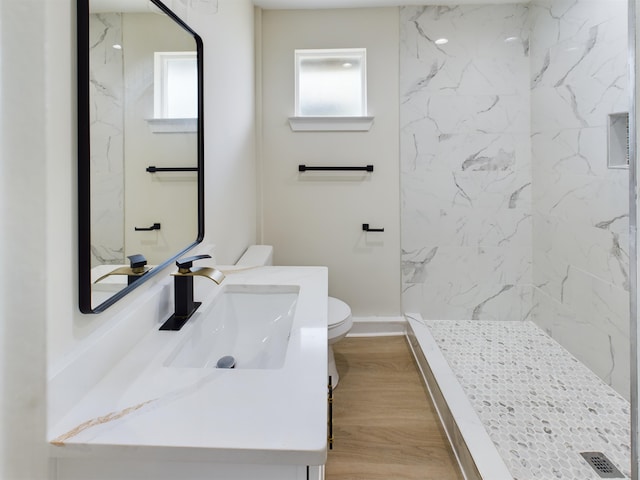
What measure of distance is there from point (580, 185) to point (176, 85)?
2.28 m

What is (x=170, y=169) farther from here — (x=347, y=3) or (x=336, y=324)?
(x=347, y=3)

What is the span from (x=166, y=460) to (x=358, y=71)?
9.29 feet

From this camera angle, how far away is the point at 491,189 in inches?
113

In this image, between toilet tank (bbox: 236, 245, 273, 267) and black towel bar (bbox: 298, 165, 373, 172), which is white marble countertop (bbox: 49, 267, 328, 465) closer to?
toilet tank (bbox: 236, 245, 273, 267)

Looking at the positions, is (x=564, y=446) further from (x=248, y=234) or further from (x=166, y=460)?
(x=248, y=234)

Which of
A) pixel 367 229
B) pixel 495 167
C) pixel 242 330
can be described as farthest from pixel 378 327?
pixel 242 330

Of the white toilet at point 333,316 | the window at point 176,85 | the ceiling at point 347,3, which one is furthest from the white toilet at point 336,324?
the ceiling at point 347,3

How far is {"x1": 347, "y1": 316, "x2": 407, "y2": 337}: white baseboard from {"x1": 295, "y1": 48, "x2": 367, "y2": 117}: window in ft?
4.99

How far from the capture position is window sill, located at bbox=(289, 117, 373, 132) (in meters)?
2.82

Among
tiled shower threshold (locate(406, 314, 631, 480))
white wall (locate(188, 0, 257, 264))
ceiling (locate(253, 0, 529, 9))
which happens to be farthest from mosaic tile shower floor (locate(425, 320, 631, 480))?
ceiling (locate(253, 0, 529, 9))

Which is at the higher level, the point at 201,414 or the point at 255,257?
the point at 255,257

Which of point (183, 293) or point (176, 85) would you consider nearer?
point (183, 293)

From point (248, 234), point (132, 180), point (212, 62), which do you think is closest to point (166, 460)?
point (132, 180)

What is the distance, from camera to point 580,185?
7.70ft
